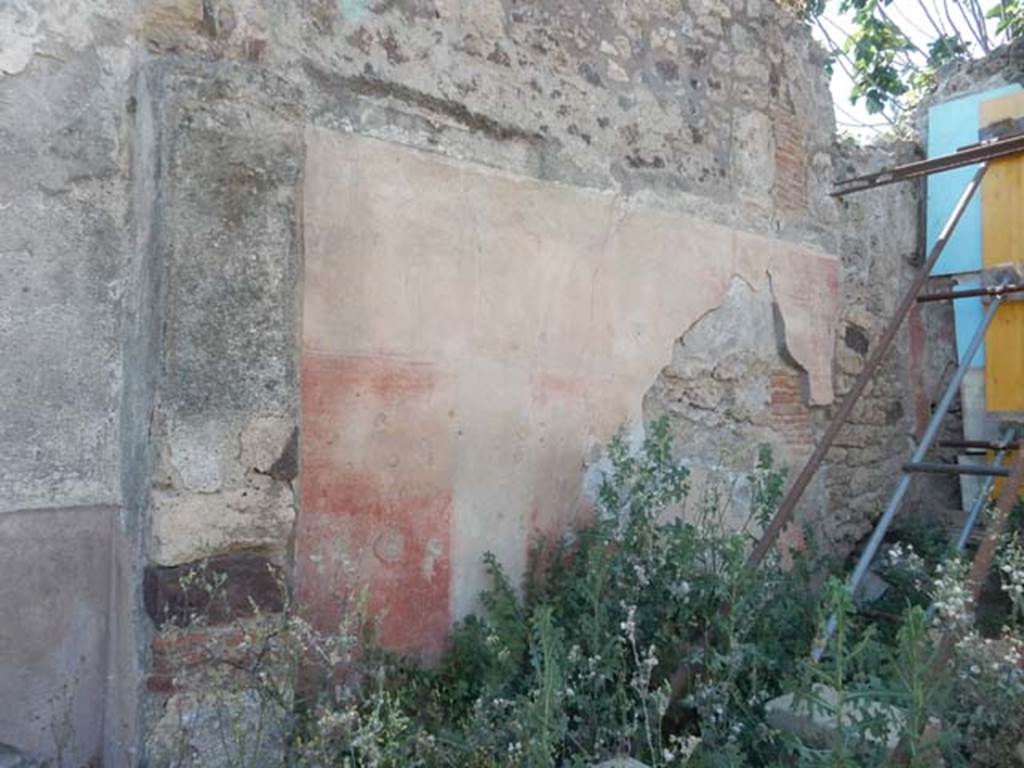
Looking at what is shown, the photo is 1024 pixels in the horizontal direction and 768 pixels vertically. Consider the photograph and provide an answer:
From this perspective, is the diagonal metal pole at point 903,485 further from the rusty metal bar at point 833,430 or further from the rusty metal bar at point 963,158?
the rusty metal bar at point 963,158

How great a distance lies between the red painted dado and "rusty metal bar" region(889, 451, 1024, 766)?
1.42 m

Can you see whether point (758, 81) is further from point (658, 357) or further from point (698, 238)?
point (658, 357)

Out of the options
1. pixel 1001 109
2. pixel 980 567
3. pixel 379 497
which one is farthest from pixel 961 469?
pixel 1001 109

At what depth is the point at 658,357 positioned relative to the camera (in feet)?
12.7

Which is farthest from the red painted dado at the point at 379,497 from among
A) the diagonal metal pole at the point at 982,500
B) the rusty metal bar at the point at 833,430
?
the diagonal metal pole at the point at 982,500

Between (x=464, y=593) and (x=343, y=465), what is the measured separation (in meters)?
0.67

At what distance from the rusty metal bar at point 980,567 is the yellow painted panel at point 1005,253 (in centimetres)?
190

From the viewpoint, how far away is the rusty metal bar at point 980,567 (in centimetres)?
221

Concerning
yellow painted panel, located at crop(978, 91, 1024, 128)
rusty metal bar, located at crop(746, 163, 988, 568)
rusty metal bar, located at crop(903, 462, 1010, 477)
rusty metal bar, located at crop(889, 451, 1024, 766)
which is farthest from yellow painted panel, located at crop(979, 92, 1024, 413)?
rusty metal bar, located at crop(889, 451, 1024, 766)

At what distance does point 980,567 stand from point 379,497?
6.15ft

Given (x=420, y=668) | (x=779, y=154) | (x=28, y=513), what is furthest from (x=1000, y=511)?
(x=28, y=513)

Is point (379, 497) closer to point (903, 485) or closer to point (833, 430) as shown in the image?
point (833, 430)

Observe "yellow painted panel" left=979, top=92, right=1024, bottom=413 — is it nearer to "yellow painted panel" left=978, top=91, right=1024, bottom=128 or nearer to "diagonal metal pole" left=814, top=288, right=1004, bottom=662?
"yellow painted panel" left=978, top=91, right=1024, bottom=128

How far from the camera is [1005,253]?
16.0 ft
